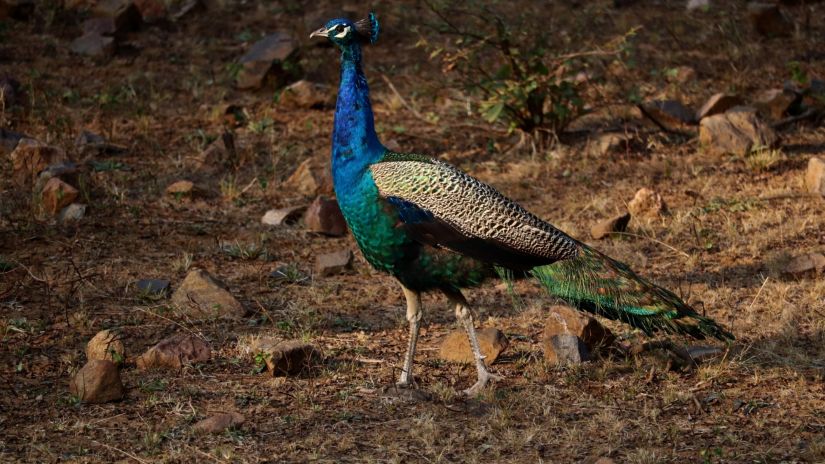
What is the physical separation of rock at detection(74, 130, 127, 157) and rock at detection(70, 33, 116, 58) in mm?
2053

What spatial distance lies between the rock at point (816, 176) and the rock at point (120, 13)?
6737 millimetres

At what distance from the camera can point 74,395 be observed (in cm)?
501

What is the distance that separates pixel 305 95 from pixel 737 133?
3.64 m

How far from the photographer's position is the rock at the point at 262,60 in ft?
32.9

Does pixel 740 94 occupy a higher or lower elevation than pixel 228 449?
lower

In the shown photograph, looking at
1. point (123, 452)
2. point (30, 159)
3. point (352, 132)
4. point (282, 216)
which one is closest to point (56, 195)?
point (30, 159)

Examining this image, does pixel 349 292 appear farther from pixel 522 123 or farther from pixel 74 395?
pixel 522 123

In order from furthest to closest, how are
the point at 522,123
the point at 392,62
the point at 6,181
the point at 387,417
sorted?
the point at 392,62 → the point at 522,123 → the point at 6,181 → the point at 387,417

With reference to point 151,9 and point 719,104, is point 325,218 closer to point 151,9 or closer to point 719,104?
point 719,104

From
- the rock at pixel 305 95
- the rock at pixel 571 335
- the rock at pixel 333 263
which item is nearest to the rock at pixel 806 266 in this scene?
the rock at pixel 571 335

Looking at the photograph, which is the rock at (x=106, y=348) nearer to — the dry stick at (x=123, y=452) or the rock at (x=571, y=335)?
the dry stick at (x=123, y=452)

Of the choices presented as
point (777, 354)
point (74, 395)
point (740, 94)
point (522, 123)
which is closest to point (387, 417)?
point (74, 395)

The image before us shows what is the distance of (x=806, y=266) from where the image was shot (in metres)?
6.60

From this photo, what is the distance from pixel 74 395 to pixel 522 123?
4.76 meters
